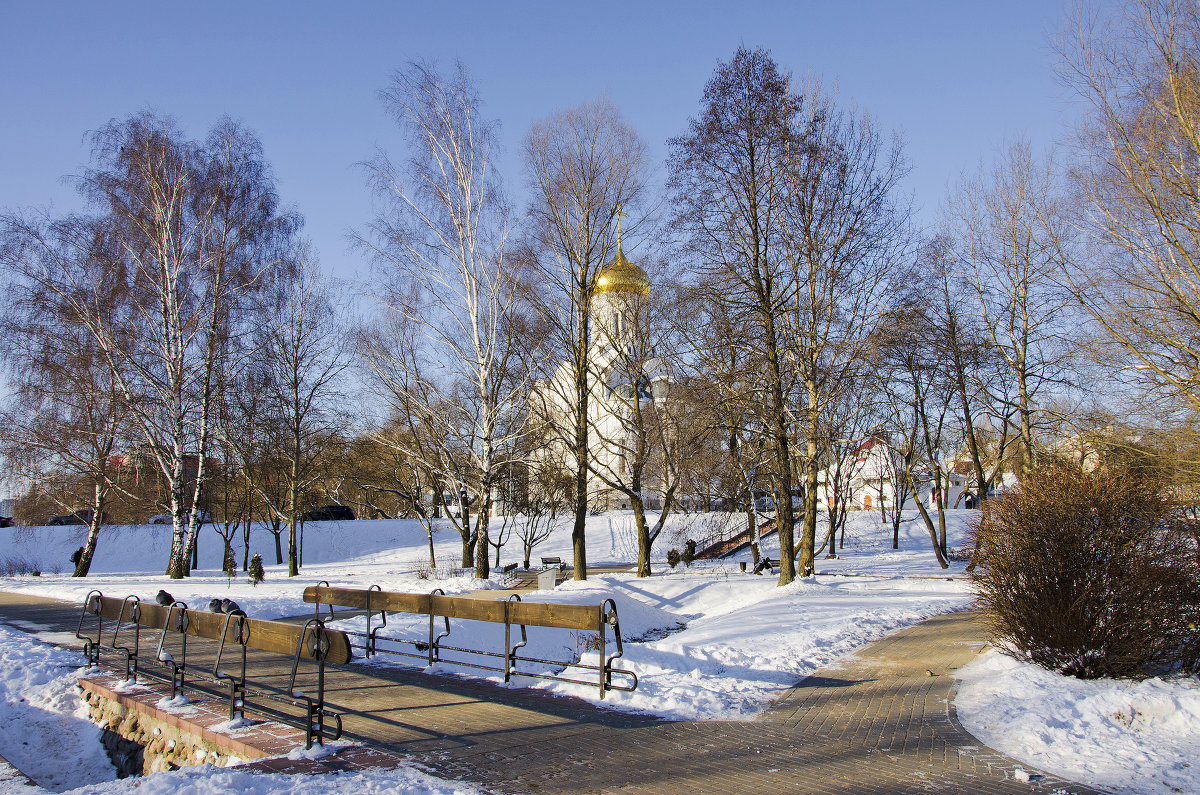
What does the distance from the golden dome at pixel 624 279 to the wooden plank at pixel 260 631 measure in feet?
46.6

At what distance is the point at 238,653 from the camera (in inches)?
356

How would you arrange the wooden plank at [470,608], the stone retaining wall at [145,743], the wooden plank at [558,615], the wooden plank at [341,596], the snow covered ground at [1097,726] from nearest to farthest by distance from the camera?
the snow covered ground at [1097,726]
the stone retaining wall at [145,743]
the wooden plank at [558,615]
the wooden plank at [470,608]
the wooden plank at [341,596]

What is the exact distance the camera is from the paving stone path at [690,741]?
175 inches

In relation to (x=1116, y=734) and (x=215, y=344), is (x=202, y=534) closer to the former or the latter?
(x=215, y=344)

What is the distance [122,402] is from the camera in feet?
61.5

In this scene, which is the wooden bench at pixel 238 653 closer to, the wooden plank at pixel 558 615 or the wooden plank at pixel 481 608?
the wooden plank at pixel 481 608

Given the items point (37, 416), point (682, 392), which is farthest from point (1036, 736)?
point (37, 416)

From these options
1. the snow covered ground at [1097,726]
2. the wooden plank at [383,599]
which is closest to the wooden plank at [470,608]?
the wooden plank at [383,599]

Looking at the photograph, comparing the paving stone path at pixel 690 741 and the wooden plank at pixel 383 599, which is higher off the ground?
the wooden plank at pixel 383 599

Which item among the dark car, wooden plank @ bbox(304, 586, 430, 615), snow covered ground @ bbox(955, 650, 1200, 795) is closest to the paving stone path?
snow covered ground @ bbox(955, 650, 1200, 795)

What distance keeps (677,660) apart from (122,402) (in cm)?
1727

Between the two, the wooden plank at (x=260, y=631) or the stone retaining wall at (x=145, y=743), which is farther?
the stone retaining wall at (x=145, y=743)

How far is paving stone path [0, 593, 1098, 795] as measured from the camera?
14.6 ft

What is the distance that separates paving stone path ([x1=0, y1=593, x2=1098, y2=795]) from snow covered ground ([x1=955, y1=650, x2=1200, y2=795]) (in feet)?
0.79
